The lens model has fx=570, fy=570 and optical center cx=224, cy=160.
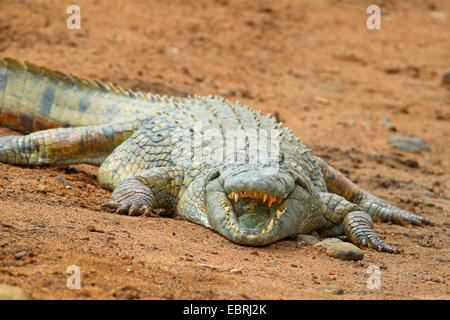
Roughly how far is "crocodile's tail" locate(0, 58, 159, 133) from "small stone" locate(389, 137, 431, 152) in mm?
4721

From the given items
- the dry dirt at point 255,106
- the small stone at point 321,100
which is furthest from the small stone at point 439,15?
the small stone at point 321,100

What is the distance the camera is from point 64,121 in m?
6.93

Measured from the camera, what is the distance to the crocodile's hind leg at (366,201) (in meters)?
6.41

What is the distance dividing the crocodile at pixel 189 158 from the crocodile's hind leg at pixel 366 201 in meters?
0.01

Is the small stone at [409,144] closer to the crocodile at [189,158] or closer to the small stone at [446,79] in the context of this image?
the crocodile at [189,158]

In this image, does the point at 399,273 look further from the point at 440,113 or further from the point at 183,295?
the point at 440,113

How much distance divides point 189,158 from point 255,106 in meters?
4.63

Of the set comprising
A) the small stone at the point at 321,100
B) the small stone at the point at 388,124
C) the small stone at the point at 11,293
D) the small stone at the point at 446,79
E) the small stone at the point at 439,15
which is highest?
the small stone at the point at 439,15

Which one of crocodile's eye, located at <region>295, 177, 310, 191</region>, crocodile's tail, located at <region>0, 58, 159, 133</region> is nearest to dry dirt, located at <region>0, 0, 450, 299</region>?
crocodile's eye, located at <region>295, 177, 310, 191</region>

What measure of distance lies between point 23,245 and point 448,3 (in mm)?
18948

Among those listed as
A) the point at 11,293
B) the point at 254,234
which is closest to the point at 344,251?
the point at 254,234

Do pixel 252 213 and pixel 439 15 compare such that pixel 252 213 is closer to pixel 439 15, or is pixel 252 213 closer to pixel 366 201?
pixel 366 201

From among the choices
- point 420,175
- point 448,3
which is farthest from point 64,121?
point 448,3

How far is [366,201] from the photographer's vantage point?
6.60 metres
